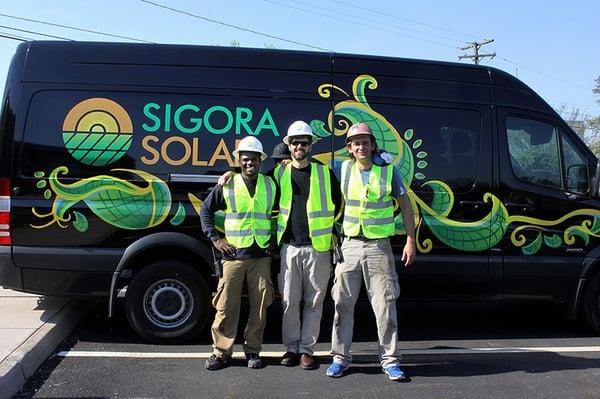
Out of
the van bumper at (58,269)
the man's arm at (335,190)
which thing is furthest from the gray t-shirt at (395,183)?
the van bumper at (58,269)

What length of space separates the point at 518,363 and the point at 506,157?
1878mm

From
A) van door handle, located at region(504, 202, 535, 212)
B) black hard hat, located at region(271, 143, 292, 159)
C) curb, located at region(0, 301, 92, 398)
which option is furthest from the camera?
van door handle, located at region(504, 202, 535, 212)

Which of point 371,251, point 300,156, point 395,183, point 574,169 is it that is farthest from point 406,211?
point 574,169

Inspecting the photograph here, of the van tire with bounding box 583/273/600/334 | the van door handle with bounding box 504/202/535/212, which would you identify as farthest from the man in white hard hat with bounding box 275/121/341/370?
the van tire with bounding box 583/273/600/334

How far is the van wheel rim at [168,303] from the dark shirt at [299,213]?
1.18 meters

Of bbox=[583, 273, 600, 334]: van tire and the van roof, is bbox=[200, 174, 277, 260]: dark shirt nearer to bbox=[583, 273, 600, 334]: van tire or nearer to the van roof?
the van roof

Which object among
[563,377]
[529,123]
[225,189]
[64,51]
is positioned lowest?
[563,377]

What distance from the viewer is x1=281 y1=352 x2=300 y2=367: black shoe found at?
4.55 m

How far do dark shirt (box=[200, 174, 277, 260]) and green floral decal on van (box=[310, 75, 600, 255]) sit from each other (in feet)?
3.44

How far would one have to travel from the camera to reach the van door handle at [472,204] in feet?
17.1

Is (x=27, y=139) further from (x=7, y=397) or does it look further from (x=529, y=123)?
(x=529, y=123)

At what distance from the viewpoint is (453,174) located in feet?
17.2

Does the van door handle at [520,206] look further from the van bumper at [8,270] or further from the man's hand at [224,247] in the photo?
the van bumper at [8,270]

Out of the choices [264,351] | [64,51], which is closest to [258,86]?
[64,51]
